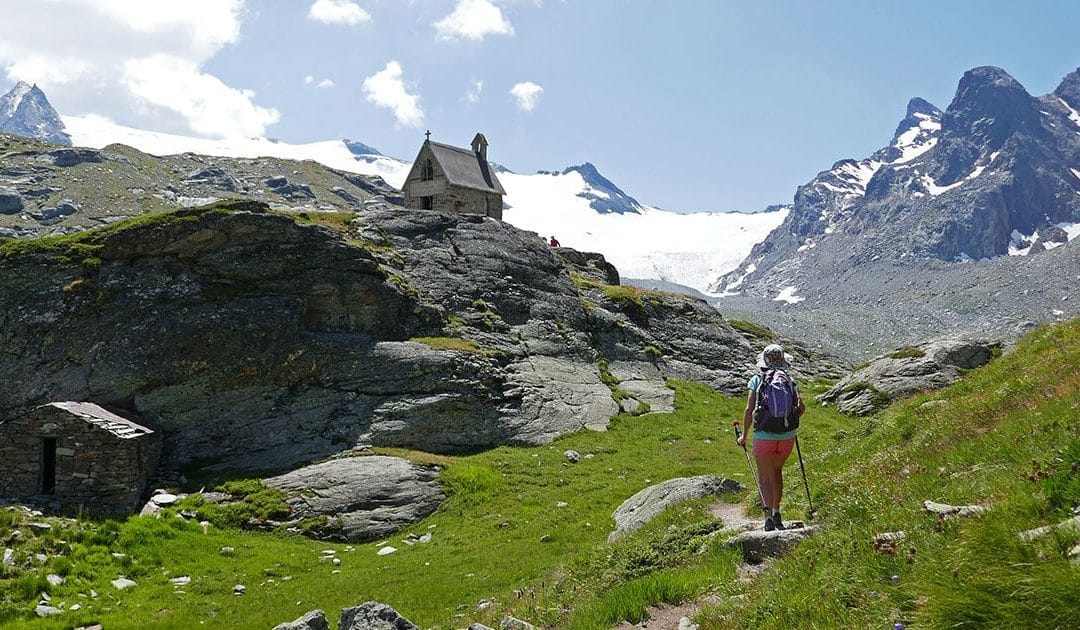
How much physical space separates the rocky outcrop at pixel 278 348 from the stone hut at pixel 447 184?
68.7ft

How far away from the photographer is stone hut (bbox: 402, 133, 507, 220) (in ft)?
218

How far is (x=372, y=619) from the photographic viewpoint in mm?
11375

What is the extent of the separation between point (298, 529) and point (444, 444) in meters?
9.70

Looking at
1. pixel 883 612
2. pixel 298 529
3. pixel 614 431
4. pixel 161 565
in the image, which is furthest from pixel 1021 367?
pixel 161 565

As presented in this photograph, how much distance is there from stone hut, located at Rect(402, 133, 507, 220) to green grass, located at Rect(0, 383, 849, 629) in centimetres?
4008

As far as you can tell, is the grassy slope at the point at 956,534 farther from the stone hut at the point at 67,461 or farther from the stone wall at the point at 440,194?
the stone wall at the point at 440,194

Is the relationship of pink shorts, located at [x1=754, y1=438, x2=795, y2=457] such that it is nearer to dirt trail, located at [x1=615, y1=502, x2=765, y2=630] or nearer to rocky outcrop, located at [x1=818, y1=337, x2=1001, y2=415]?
dirt trail, located at [x1=615, y1=502, x2=765, y2=630]

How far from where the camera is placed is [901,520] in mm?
9555

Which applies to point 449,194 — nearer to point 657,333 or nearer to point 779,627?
point 657,333

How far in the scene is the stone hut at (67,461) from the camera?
24859mm

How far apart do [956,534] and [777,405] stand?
18.2 ft

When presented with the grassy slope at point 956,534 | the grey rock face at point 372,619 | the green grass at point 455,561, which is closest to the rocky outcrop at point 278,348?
the green grass at point 455,561

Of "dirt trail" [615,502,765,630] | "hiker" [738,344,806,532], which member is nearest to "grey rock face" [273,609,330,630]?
"dirt trail" [615,502,765,630]

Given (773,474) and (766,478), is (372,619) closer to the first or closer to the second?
(766,478)
